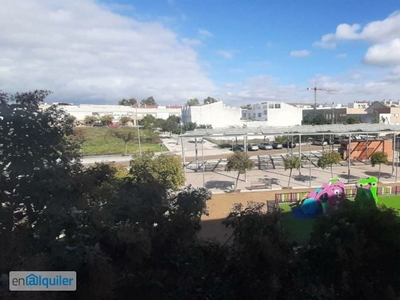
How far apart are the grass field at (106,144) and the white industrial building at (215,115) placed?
1150 cm

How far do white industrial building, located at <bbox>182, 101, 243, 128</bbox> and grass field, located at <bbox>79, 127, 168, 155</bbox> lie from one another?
1150 centimetres

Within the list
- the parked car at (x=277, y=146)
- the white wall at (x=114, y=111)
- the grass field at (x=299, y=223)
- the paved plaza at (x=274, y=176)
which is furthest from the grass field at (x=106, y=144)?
the grass field at (x=299, y=223)

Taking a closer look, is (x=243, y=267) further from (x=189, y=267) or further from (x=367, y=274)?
(x=367, y=274)

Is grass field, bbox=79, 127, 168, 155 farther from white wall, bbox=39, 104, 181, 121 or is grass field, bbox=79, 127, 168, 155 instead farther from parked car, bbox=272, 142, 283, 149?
white wall, bbox=39, 104, 181, 121

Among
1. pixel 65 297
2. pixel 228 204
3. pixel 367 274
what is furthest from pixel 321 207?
pixel 65 297

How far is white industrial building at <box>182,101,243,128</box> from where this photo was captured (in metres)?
51.8

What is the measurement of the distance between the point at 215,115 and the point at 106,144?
841 inches

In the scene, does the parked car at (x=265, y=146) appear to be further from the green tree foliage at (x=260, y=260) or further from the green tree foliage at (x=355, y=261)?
the green tree foliage at (x=260, y=260)

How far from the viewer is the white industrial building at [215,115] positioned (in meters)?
51.8

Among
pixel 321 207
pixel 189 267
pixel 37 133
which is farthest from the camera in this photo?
pixel 321 207

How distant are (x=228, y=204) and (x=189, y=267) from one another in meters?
9.44

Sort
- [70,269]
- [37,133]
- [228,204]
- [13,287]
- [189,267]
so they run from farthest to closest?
Result: [228,204]
[37,133]
[189,267]
[70,269]
[13,287]

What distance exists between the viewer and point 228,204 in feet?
44.3

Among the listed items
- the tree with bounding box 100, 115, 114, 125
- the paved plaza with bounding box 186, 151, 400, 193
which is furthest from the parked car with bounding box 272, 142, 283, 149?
the tree with bounding box 100, 115, 114, 125
